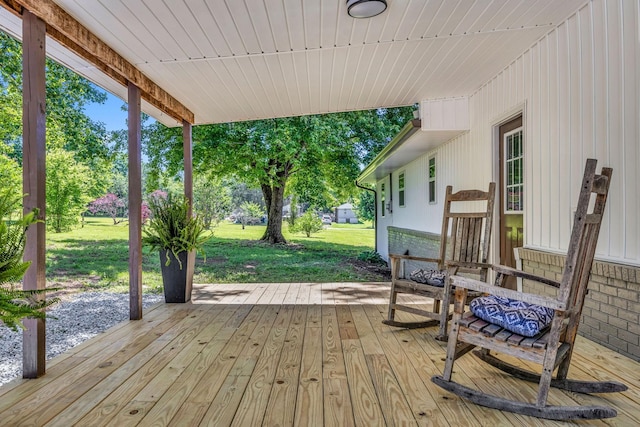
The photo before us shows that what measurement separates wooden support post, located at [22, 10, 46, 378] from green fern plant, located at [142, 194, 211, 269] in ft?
6.74

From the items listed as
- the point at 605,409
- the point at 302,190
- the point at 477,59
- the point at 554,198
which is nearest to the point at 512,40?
the point at 477,59

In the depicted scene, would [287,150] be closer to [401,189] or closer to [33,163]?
[401,189]

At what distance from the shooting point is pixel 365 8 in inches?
108

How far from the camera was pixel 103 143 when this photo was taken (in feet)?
38.4

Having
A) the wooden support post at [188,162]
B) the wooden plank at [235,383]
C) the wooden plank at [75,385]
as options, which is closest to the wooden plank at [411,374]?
the wooden plank at [235,383]

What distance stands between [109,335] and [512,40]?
4.25 m

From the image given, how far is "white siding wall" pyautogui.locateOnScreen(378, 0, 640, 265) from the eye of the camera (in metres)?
2.63

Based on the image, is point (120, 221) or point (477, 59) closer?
point (477, 59)

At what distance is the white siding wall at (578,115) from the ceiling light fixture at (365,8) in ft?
5.05

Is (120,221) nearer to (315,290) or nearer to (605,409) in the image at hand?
(315,290)

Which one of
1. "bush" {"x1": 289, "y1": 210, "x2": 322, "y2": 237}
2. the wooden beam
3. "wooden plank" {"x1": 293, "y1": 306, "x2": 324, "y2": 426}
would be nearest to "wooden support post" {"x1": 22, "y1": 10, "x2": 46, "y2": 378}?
the wooden beam

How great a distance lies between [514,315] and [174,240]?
356cm

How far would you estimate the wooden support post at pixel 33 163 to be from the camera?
2420mm

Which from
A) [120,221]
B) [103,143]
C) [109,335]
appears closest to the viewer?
[109,335]
